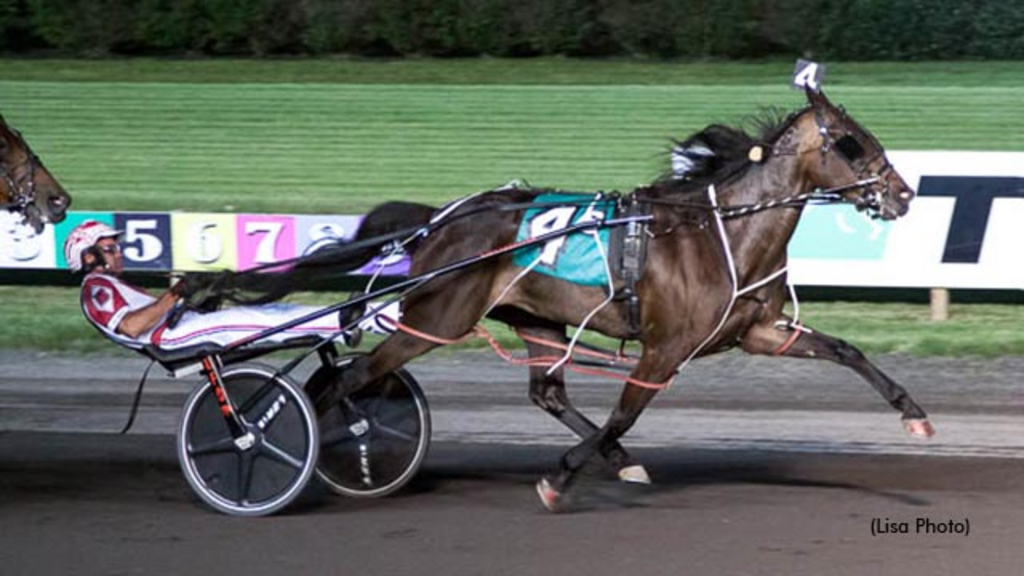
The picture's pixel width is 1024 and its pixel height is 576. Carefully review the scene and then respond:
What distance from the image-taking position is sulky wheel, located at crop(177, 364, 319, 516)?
22.8ft

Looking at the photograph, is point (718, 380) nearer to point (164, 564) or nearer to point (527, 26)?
point (164, 564)

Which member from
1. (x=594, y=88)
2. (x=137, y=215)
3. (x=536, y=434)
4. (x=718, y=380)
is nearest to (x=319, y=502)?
(x=536, y=434)

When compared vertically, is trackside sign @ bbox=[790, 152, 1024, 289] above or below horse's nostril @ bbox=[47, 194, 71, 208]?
below

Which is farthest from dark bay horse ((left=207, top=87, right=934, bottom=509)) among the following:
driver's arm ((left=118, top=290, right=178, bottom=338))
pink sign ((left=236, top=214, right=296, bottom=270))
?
pink sign ((left=236, top=214, right=296, bottom=270))

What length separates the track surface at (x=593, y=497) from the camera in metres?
6.33

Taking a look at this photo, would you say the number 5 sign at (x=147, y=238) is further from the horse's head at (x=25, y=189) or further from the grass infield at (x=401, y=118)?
the horse's head at (x=25, y=189)

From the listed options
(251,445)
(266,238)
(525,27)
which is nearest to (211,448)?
(251,445)

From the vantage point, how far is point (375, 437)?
24.6ft

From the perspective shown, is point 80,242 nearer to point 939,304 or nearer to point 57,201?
point 57,201

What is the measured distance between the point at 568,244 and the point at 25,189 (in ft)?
7.54

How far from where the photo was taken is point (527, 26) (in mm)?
25250

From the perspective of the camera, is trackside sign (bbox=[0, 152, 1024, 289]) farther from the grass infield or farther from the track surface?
the grass infield

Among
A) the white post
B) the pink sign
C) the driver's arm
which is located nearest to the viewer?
the driver's arm

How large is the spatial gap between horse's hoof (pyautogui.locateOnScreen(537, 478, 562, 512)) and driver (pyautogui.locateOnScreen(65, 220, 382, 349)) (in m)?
1.22
